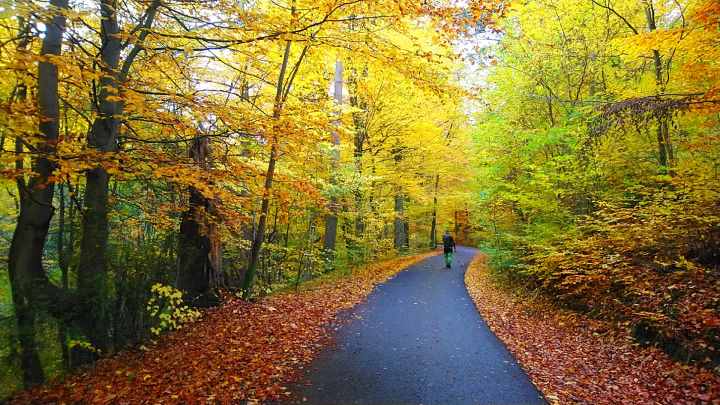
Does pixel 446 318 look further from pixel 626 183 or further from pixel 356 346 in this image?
pixel 626 183

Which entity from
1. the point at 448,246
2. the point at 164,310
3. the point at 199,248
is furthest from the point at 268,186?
the point at 448,246

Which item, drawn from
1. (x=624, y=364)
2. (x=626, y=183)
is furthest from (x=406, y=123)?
(x=624, y=364)

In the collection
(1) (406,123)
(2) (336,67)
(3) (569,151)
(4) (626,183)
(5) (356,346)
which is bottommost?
(5) (356,346)

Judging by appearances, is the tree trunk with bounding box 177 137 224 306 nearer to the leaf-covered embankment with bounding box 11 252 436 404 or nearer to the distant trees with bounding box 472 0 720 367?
the leaf-covered embankment with bounding box 11 252 436 404

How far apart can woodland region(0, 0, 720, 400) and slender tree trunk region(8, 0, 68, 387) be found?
0.03 metres

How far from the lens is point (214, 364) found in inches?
215

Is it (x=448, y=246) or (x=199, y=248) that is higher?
(x=199, y=248)

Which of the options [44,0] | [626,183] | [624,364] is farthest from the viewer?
[626,183]

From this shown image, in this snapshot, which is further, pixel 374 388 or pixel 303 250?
pixel 303 250

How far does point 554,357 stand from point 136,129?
863 centimetres

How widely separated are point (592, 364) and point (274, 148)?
263 inches

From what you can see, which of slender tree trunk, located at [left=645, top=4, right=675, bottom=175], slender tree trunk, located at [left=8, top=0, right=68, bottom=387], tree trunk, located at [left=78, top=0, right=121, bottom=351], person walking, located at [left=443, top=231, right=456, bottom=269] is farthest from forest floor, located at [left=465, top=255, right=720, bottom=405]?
person walking, located at [left=443, top=231, right=456, bottom=269]

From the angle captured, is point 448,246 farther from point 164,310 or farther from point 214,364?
point 214,364

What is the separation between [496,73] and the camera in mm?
13117
